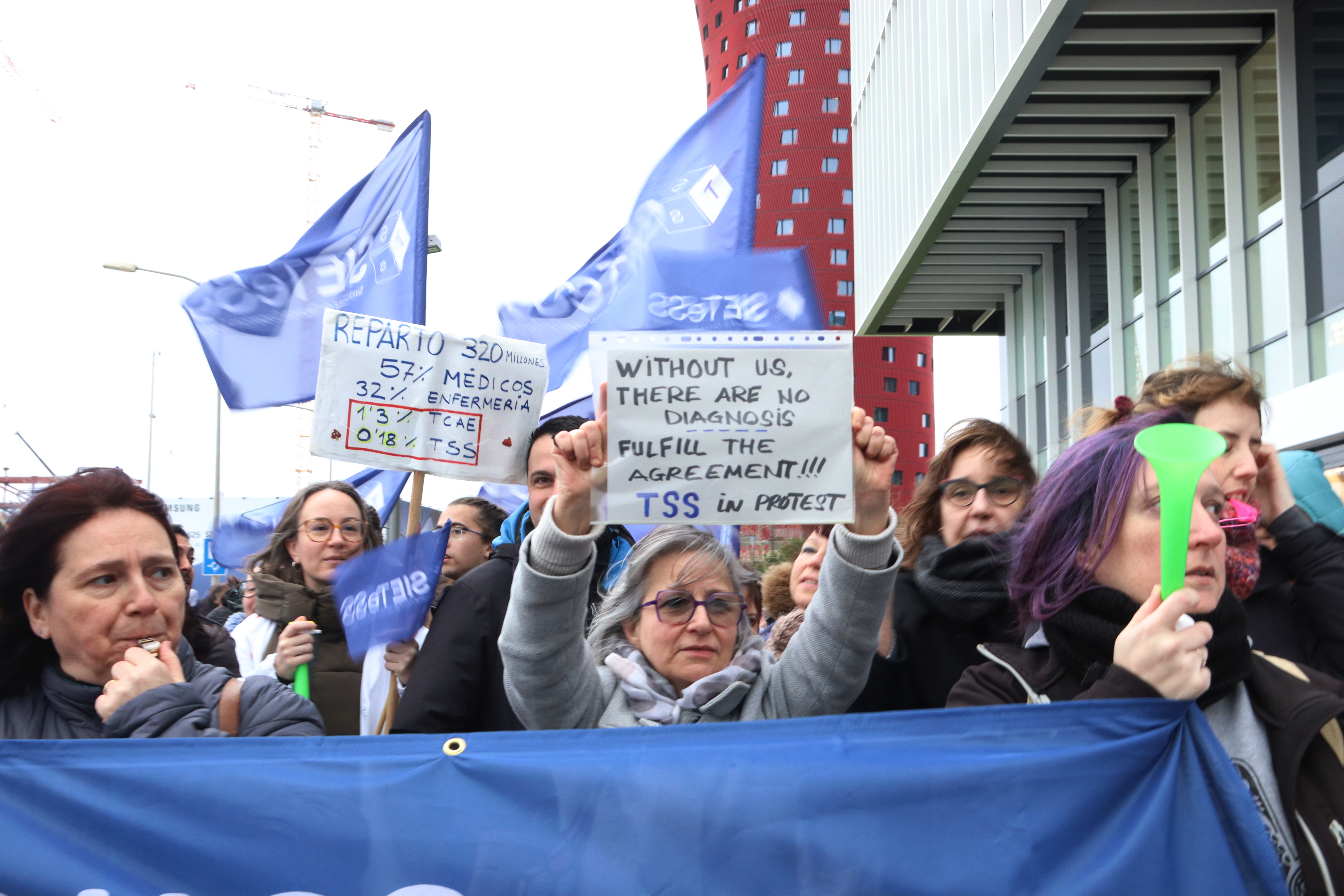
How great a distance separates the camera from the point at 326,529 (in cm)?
394

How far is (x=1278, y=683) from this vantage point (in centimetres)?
190

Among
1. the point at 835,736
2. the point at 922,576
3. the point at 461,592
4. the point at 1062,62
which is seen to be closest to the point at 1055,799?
the point at 835,736

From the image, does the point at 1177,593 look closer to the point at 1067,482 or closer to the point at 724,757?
the point at 1067,482

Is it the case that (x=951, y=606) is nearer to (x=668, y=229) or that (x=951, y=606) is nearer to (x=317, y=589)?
(x=317, y=589)

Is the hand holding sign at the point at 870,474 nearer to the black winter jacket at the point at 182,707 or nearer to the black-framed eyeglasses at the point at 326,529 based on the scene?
the black winter jacket at the point at 182,707

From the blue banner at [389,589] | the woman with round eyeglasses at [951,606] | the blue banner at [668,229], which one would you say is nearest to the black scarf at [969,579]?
the woman with round eyeglasses at [951,606]

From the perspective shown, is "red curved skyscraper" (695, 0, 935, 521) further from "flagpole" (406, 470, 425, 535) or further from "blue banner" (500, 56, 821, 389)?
"flagpole" (406, 470, 425, 535)

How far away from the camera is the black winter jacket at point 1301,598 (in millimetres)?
2428

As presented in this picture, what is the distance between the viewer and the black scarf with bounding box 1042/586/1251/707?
1.91 meters

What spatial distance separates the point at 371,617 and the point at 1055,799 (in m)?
1.95

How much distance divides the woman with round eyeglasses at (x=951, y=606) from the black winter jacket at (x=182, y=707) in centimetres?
132

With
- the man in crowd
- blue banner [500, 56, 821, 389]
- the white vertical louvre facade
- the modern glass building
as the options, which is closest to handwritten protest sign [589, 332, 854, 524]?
the man in crowd

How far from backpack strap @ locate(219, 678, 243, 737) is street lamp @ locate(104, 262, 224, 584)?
10.2 feet

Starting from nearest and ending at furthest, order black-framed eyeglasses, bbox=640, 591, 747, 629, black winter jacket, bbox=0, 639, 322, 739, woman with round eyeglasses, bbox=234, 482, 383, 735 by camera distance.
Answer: black winter jacket, bbox=0, 639, 322, 739
black-framed eyeglasses, bbox=640, 591, 747, 629
woman with round eyeglasses, bbox=234, 482, 383, 735
